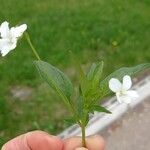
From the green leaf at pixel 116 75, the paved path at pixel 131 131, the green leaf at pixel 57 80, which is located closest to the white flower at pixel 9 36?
the green leaf at pixel 57 80

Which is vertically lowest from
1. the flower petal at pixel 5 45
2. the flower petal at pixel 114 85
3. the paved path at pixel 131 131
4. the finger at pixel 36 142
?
the paved path at pixel 131 131

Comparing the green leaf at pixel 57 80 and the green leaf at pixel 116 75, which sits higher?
the green leaf at pixel 57 80

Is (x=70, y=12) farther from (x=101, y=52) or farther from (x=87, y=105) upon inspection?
(x=87, y=105)

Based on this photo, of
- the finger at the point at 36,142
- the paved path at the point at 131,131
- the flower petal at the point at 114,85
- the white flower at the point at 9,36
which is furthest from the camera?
the paved path at the point at 131,131

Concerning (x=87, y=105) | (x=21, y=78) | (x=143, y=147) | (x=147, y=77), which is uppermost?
(x=87, y=105)

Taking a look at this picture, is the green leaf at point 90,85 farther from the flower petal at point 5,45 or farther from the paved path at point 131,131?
the paved path at point 131,131

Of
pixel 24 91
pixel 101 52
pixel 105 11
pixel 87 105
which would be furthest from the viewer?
pixel 105 11

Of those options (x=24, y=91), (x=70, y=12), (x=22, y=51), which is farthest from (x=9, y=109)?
(x=70, y=12)
